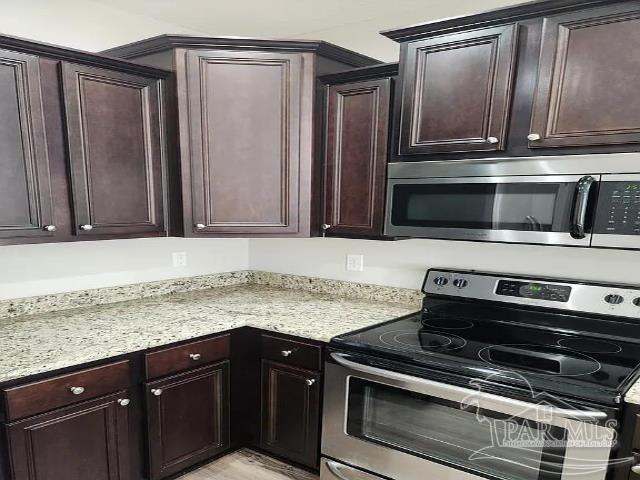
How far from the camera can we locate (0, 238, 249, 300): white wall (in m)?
2.01

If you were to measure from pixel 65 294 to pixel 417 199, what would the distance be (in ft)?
6.01

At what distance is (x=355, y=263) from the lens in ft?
8.41

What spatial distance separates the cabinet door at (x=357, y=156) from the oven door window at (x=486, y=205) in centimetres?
15

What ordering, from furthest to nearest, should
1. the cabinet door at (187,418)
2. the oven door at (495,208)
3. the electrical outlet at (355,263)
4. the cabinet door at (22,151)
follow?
the electrical outlet at (355,263)
the cabinet door at (187,418)
the cabinet door at (22,151)
the oven door at (495,208)

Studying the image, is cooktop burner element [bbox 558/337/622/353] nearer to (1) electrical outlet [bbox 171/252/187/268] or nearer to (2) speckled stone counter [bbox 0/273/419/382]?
(2) speckled stone counter [bbox 0/273/419/382]

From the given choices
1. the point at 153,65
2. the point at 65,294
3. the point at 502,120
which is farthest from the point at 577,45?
the point at 65,294

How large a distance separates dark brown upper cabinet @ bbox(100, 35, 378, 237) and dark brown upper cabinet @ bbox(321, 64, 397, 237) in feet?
0.26

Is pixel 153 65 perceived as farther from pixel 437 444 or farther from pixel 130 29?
pixel 437 444

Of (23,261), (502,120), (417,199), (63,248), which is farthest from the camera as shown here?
(63,248)

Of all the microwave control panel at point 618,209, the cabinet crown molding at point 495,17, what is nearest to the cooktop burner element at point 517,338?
the microwave control panel at point 618,209

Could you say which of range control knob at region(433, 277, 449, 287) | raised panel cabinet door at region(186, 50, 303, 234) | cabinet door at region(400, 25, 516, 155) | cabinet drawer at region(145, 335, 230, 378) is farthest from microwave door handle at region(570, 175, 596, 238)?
cabinet drawer at region(145, 335, 230, 378)

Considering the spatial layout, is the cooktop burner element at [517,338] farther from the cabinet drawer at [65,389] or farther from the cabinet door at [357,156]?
the cabinet drawer at [65,389]

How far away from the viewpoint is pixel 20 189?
169cm

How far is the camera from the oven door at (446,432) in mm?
1317
